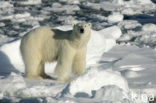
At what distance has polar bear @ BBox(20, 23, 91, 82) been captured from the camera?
5043 millimetres

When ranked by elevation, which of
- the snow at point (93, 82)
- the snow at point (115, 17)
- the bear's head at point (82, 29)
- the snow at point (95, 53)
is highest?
the bear's head at point (82, 29)

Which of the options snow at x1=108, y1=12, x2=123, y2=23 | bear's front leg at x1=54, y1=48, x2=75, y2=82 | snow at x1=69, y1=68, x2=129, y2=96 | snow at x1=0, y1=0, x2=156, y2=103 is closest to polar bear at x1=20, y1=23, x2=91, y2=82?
bear's front leg at x1=54, y1=48, x2=75, y2=82

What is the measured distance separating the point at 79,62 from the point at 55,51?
1.18 ft

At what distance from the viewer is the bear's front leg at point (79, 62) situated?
17.0 feet

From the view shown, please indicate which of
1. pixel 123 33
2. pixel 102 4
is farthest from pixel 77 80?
pixel 102 4

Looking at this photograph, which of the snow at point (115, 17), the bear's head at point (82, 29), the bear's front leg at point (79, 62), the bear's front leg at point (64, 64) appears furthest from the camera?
the snow at point (115, 17)

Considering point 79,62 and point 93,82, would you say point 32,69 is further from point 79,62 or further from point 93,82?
point 93,82

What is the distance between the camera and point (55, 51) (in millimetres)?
5191

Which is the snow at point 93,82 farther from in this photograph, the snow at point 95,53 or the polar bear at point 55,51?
the polar bear at point 55,51

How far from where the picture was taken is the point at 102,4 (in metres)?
13.9

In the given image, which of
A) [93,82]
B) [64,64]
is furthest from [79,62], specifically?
[93,82]

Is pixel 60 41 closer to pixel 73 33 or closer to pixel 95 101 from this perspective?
pixel 73 33

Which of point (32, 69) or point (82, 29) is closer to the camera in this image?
point (82, 29)

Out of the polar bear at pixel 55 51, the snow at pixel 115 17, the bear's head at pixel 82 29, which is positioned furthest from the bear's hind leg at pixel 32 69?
the snow at pixel 115 17
